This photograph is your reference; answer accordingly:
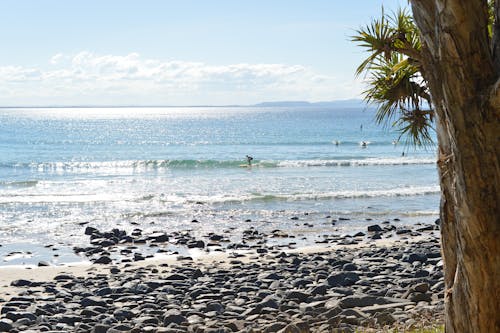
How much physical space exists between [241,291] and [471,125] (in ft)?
29.2

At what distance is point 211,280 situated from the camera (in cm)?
1475

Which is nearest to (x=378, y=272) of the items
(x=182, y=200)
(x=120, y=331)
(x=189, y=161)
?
(x=120, y=331)

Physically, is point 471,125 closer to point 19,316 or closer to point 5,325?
point 5,325

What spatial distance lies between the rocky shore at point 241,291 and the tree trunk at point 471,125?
12.8ft

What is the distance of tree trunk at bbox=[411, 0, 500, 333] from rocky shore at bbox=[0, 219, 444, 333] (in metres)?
3.91

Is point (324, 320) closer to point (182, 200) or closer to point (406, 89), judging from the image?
point (406, 89)

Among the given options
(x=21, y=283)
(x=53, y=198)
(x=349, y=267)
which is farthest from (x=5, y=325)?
(x=53, y=198)

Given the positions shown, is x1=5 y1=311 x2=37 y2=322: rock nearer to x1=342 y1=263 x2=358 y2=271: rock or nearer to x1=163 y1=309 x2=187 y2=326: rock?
x1=163 y1=309 x2=187 y2=326: rock

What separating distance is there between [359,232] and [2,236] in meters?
12.0

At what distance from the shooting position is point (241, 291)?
1325cm

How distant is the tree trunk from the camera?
4.93 metres

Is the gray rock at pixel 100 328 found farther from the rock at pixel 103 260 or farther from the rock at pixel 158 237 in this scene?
the rock at pixel 158 237

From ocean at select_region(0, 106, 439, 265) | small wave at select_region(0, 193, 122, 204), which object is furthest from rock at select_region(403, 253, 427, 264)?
small wave at select_region(0, 193, 122, 204)

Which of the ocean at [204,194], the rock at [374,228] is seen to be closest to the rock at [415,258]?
the ocean at [204,194]
